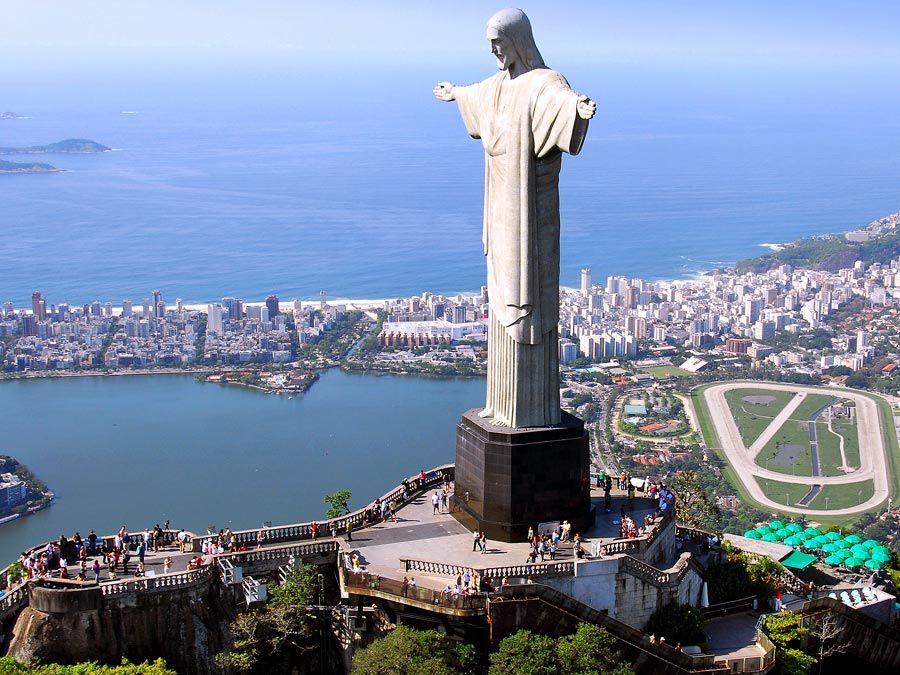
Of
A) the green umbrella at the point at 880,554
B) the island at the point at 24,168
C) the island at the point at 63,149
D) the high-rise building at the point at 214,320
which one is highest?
the island at the point at 63,149

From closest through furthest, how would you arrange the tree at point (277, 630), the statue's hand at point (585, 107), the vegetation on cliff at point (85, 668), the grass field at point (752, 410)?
the vegetation on cliff at point (85, 668)
the tree at point (277, 630)
the statue's hand at point (585, 107)
the grass field at point (752, 410)

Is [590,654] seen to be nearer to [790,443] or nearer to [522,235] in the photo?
[522,235]

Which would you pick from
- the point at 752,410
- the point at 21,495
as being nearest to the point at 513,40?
the point at 21,495

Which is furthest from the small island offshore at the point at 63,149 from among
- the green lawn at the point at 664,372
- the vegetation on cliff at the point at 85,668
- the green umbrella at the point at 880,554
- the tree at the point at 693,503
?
the vegetation on cliff at the point at 85,668

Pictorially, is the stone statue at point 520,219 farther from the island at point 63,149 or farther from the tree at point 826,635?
the island at point 63,149

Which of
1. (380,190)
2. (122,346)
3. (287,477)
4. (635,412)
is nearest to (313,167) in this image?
(380,190)

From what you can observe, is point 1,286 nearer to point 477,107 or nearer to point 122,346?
point 122,346
